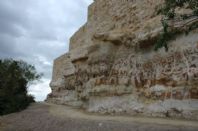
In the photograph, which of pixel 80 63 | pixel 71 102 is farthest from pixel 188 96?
pixel 71 102

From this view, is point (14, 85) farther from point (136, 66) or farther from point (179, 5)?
point (179, 5)

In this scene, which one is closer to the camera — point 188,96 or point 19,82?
point 188,96

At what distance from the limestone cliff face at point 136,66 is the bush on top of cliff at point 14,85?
384 cm

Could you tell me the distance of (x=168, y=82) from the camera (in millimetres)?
9797

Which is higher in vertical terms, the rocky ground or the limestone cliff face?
the limestone cliff face

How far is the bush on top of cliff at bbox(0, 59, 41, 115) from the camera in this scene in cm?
1734

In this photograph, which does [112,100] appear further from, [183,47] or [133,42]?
[183,47]

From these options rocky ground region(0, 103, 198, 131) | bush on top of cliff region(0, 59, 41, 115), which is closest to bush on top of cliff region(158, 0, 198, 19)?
rocky ground region(0, 103, 198, 131)

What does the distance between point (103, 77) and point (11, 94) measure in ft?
24.2

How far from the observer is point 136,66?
11.5 meters

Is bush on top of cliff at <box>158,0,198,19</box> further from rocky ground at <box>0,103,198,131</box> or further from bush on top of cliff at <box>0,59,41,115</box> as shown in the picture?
bush on top of cliff at <box>0,59,41,115</box>

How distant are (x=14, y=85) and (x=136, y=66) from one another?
31.9 ft

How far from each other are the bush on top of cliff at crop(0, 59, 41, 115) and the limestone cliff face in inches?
151

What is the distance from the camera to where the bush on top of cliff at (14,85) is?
17.3 meters
